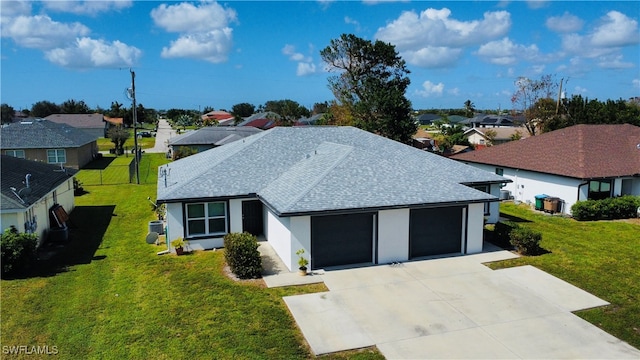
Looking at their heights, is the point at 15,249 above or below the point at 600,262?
above

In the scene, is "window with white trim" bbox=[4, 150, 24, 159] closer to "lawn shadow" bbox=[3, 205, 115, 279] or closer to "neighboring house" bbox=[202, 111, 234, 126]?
"lawn shadow" bbox=[3, 205, 115, 279]

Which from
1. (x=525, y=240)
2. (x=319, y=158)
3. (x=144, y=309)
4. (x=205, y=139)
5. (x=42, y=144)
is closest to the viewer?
(x=144, y=309)

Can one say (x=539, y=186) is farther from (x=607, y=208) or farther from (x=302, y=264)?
(x=302, y=264)

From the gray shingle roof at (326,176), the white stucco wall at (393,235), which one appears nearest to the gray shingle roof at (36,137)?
the gray shingle roof at (326,176)

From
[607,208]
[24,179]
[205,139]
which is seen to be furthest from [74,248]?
[205,139]

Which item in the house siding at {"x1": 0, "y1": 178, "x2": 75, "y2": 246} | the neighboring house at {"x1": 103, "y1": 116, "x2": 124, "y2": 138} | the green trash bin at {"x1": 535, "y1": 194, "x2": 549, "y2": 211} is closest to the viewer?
the house siding at {"x1": 0, "y1": 178, "x2": 75, "y2": 246}

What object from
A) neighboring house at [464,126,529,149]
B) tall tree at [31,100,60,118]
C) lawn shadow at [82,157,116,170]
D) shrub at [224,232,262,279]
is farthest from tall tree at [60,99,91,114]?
shrub at [224,232,262,279]
